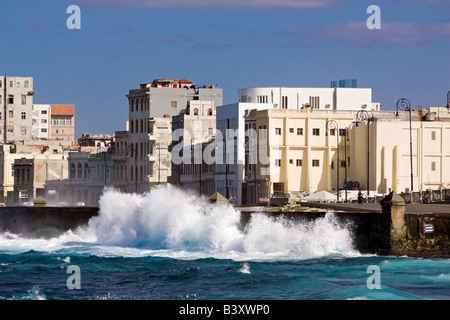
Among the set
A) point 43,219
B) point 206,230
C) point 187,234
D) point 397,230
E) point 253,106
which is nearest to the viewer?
point 397,230

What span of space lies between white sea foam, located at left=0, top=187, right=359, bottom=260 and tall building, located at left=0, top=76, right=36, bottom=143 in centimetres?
8011

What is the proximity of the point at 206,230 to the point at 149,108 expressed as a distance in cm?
6054

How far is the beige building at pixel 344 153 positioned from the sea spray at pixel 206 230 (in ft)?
85.9

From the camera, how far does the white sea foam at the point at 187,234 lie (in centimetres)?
4450

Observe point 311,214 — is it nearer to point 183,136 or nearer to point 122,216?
point 122,216

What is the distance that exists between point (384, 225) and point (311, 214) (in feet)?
15.3

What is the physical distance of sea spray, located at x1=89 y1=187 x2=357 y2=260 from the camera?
4431cm

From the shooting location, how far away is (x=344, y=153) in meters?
82.6

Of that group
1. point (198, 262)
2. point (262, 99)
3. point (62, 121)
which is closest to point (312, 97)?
point (262, 99)

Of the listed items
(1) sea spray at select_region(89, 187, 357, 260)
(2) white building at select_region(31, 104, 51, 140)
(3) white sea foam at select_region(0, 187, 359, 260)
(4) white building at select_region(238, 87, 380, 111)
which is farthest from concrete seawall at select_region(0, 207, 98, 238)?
(2) white building at select_region(31, 104, 51, 140)

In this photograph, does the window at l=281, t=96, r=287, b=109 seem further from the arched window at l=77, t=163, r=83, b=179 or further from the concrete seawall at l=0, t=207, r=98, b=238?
the concrete seawall at l=0, t=207, r=98, b=238

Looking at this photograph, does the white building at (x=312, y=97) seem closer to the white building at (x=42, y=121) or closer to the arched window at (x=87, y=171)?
the arched window at (x=87, y=171)

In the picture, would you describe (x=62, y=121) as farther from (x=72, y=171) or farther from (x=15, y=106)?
(x=72, y=171)

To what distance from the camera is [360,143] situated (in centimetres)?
8106
